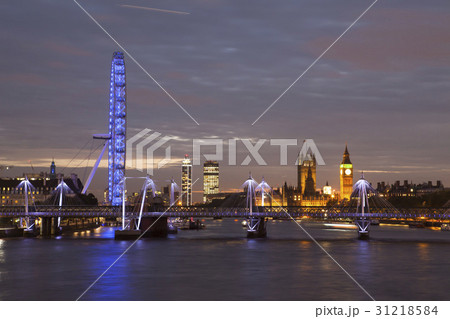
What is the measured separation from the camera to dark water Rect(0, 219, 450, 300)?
44469 millimetres

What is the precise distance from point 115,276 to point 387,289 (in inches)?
767

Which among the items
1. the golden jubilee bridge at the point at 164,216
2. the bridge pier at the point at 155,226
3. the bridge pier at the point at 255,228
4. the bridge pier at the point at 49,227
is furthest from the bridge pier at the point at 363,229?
the bridge pier at the point at 49,227

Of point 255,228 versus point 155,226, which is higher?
point 155,226

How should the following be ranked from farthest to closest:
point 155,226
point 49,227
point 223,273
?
point 49,227
point 155,226
point 223,273

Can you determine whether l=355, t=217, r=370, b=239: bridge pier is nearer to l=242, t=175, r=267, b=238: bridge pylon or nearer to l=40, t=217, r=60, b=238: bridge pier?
l=242, t=175, r=267, b=238: bridge pylon

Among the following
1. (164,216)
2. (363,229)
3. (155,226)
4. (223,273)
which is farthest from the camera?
(155,226)

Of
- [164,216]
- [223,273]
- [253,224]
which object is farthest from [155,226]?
[223,273]

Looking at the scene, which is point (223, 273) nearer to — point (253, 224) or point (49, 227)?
point (253, 224)

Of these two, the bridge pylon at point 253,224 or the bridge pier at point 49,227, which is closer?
the bridge pylon at point 253,224

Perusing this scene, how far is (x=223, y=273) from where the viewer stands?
55.7 metres

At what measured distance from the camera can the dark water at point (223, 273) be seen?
44.5 metres

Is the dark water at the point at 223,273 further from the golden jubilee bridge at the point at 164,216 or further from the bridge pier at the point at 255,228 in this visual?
the bridge pier at the point at 255,228
